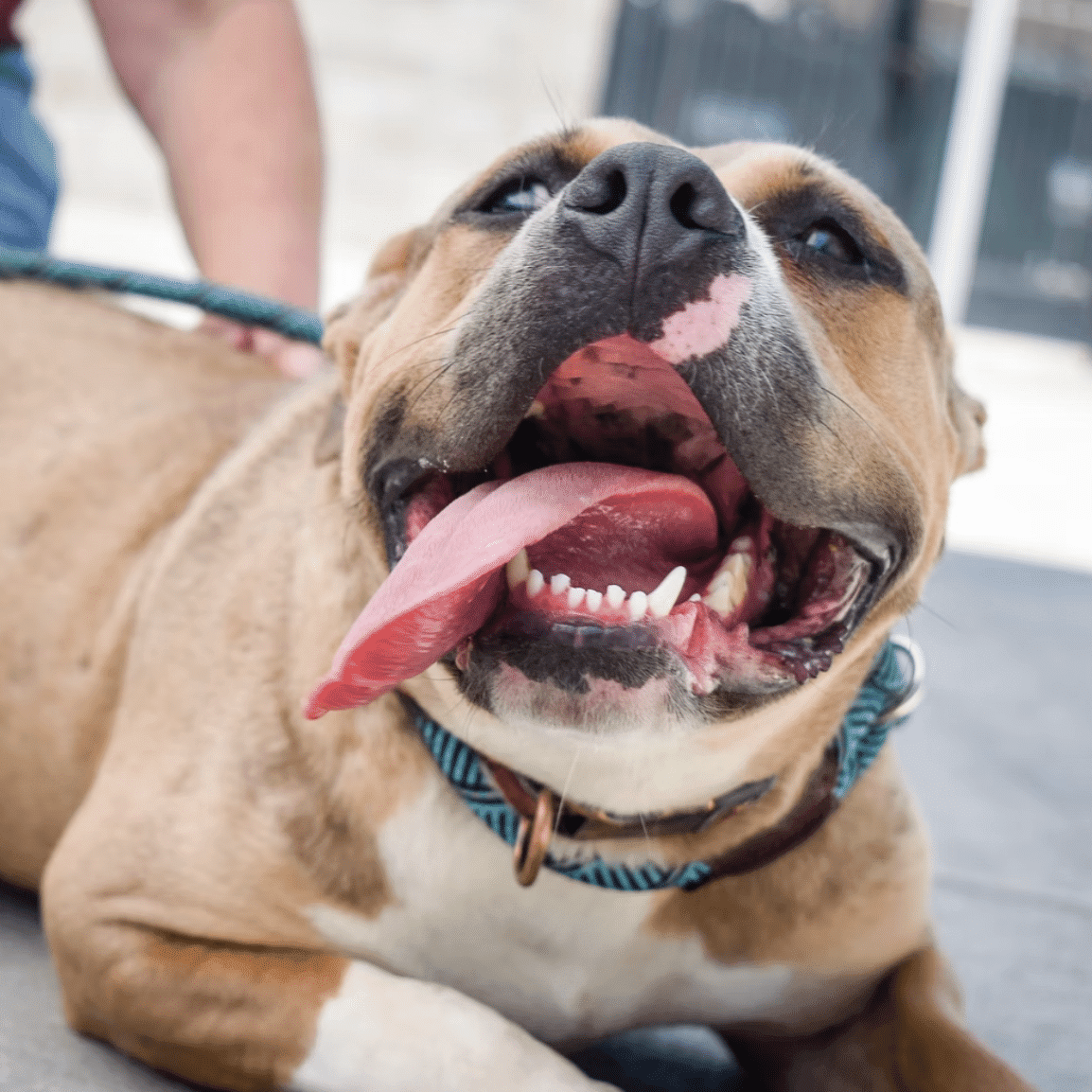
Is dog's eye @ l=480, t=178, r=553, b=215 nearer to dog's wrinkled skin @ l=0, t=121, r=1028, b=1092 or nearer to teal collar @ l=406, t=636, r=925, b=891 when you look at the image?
dog's wrinkled skin @ l=0, t=121, r=1028, b=1092

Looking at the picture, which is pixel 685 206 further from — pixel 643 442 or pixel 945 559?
pixel 945 559

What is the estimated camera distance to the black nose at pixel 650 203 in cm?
138

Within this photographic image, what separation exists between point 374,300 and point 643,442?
56 centimetres

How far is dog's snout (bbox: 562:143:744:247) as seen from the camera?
1378mm

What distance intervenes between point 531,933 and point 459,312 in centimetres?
75

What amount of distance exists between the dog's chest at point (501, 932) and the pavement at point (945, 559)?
0.64 ft

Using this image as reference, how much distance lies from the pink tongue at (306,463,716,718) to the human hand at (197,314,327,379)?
4.36 ft

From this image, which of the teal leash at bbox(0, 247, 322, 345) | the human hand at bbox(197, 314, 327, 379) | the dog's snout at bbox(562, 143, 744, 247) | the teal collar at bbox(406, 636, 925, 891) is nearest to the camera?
the dog's snout at bbox(562, 143, 744, 247)

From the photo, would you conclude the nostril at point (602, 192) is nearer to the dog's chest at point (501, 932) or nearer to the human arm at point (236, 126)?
the dog's chest at point (501, 932)

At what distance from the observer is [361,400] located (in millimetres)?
1749

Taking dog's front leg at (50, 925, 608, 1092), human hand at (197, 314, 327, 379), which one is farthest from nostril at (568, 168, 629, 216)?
human hand at (197, 314, 327, 379)

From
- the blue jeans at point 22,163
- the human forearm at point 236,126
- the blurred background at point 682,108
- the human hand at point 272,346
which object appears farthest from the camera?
the blurred background at point 682,108

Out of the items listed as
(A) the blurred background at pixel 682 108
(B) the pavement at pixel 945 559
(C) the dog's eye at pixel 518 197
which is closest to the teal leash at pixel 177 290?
(B) the pavement at pixel 945 559

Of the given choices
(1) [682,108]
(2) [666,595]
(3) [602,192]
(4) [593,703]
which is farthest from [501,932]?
(1) [682,108]
